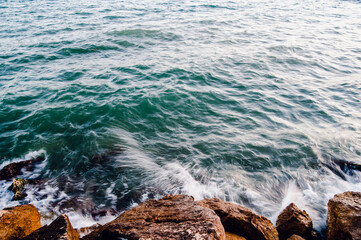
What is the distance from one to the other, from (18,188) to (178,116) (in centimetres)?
607

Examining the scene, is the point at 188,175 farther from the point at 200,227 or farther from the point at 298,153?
the point at 298,153

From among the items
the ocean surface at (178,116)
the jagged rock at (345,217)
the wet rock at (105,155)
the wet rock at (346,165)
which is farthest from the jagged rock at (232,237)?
the wet rock at (346,165)

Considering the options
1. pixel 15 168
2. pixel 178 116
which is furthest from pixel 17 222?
pixel 178 116

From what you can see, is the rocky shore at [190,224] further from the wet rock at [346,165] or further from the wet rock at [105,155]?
the wet rock at [105,155]

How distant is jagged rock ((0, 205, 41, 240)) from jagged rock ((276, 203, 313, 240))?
5.27 metres

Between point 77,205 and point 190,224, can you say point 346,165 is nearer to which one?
point 190,224

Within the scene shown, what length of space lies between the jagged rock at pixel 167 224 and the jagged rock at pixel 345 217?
2.59 metres

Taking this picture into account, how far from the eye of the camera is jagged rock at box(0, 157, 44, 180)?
662 centimetres

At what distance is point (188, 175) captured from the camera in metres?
6.96

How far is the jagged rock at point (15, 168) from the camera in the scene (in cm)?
662

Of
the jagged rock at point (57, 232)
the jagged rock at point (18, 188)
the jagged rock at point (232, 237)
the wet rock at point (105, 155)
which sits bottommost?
the wet rock at point (105, 155)

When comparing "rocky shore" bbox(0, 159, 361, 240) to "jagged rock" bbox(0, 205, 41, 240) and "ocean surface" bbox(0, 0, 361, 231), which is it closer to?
"jagged rock" bbox(0, 205, 41, 240)

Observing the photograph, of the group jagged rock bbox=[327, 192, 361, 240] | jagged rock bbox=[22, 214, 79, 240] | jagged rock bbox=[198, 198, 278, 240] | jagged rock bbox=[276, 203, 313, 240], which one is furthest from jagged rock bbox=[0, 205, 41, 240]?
jagged rock bbox=[327, 192, 361, 240]

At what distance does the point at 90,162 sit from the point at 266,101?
818 cm
